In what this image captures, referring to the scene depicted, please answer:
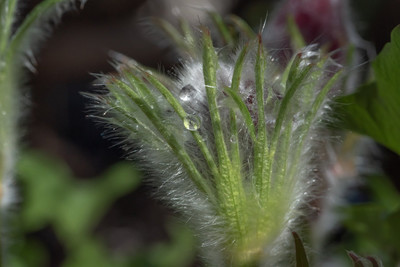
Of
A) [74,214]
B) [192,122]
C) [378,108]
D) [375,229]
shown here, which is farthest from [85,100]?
[192,122]

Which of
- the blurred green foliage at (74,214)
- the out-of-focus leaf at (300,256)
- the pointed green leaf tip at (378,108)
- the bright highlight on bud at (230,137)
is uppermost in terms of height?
the bright highlight on bud at (230,137)

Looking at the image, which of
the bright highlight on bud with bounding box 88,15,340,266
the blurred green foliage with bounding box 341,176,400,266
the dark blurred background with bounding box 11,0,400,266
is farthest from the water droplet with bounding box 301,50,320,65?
the dark blurred background with bounding box 11,0,400,266

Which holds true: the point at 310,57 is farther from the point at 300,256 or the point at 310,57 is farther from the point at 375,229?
the point at 375,229

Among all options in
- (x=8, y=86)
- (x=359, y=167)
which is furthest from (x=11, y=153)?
(x=359, y=167)

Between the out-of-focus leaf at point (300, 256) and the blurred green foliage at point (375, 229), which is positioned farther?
the blurred green foliage at point (375, 229)

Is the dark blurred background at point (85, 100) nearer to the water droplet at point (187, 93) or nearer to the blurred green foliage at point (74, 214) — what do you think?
the blurred green foliage at point (74, 214)

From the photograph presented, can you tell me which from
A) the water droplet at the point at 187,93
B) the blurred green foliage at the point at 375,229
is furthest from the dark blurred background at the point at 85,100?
the water droplet at the point at 187,93

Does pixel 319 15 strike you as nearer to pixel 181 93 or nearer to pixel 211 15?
pixel 211 15

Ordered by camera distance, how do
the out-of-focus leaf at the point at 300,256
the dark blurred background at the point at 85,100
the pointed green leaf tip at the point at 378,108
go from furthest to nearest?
the dark blurred background at the point at 85,100, the pointed green leaf tip at the point at 378,108, the out-of-focus leaf at the point at 300,256
